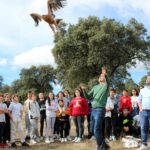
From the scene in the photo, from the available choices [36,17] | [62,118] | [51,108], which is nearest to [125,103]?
[62,118]

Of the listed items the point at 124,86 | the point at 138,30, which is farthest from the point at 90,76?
the point at 138,30

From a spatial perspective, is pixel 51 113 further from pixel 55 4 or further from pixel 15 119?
pixel 55 4

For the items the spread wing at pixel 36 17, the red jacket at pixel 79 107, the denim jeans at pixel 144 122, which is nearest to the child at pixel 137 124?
the red jacket at pixel 79 107

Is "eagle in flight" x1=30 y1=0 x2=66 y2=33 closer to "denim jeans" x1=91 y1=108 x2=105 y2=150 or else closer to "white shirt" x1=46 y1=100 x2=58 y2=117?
"denim jeans" x1=91 y1=108 x2=105 y2=150

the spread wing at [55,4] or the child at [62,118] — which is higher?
the spread wing at [55,4]

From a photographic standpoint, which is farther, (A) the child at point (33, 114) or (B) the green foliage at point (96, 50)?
(B) the green foliage at point (96, 50)

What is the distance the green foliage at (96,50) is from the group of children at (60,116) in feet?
79.3

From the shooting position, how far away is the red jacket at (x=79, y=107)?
13.2m

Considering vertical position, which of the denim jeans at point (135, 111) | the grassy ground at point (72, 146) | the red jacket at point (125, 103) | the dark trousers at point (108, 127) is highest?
the red jacket at point (125, 103)

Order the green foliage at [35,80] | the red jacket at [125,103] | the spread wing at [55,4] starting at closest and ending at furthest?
the spread wing at [55,4] → the red jacket at [125,103] → the green foliage at [35,80]

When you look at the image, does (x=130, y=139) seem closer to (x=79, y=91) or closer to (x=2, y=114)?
(x=79, y=91)

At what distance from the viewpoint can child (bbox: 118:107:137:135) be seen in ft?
43.2

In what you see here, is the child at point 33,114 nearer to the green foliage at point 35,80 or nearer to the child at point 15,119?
the child at point 15,119

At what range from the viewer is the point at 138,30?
42469mm
